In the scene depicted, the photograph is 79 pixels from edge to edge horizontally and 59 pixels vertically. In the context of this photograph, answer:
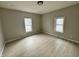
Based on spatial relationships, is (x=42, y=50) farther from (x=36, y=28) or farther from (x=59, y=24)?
(x=36, y=28)

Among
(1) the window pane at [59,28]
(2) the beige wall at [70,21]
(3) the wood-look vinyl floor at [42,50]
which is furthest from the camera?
(1) the window pane at [59,28]

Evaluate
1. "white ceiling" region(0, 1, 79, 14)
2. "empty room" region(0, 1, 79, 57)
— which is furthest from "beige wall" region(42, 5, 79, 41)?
"white ceiling" region(0, 1, 79, 14)

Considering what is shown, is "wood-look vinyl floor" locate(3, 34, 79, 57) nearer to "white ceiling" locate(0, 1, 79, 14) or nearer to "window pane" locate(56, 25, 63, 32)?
"window pane" locate(56, 25, 63, 32)

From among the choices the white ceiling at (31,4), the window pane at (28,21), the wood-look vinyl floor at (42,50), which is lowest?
the wood-look vinyl floor at (42,50)

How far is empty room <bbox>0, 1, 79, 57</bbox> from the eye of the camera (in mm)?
2963

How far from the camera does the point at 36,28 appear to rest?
21.3ft

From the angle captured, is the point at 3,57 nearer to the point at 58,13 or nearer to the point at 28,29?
the point at 28,29

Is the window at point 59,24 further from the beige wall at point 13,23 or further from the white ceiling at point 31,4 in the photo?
the beige wall at point 13,23

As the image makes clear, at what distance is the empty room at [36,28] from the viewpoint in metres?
2.96

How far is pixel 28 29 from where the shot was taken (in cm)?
575

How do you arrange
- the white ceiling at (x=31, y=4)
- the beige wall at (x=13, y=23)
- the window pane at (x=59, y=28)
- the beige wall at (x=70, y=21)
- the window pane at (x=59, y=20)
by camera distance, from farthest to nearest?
the window pane at (x=59, y=28) < the window pane at (x=59, y=20) < the beige wall at (x=13, y=23) < the beige wall at (x=70, y=21) < the white ceiling at (x=31, y=4)

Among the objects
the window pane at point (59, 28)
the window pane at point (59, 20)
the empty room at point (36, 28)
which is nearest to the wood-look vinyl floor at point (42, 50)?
the empty room at point (36, 28)

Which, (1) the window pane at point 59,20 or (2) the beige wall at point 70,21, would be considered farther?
(1) the window pane at point 59,20

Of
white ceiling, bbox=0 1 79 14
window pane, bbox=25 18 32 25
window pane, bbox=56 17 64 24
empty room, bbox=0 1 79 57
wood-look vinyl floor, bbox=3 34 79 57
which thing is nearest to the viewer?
wood-look vinyl floor, bbox=3 34 79 57
